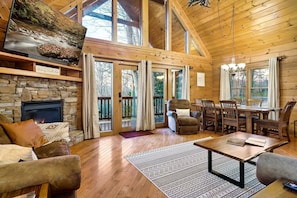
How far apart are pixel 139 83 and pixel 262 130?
337 cm

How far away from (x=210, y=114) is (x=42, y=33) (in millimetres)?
4435

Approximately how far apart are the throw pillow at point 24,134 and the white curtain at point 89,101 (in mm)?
1820

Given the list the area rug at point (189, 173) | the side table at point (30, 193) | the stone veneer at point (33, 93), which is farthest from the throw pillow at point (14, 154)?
the stone veneer at point (33, 93)

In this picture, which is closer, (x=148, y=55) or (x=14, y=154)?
(x=14, y=154)

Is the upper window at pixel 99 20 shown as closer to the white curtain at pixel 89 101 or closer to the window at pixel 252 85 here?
the white curtain at pixel 89 101

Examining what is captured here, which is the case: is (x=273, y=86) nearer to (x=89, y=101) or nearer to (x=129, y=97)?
(x=129, y=97)

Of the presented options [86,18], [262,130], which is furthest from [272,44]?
[86,18]

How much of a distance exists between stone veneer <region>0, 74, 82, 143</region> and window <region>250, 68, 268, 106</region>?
5358 mm

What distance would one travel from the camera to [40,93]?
10.6ft

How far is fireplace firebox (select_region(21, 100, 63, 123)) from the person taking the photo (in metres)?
2.97

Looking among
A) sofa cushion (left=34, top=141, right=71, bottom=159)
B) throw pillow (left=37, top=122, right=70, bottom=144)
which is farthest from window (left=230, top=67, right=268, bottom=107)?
sofa cushion (left=34, top=141, right=71, bottom=159)

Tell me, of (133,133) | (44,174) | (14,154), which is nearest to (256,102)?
(133,133)

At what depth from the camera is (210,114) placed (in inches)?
193

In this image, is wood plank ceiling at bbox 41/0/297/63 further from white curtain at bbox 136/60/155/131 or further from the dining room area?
the dining room area
